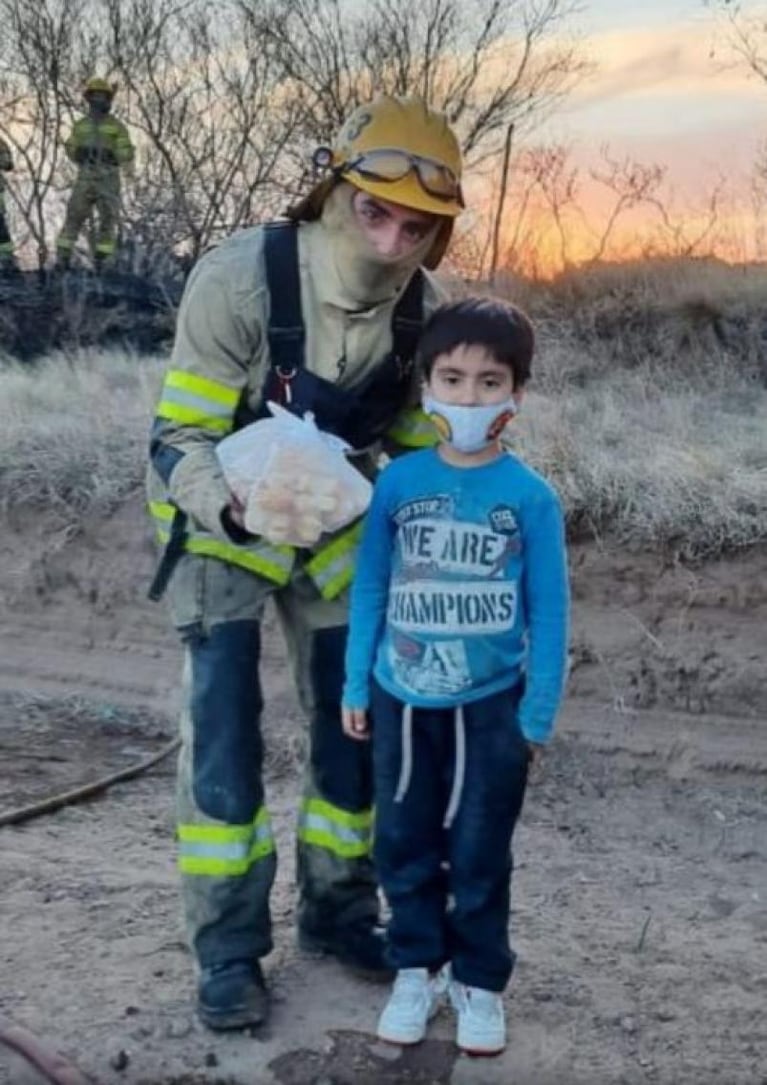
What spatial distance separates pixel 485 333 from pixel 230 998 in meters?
1.72

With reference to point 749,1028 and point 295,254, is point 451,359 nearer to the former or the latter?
point 295,254

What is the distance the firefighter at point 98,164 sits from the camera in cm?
1484

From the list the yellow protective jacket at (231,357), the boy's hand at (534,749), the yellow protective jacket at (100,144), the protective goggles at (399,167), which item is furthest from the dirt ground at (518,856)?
the yellow protective jacket at (100,144)

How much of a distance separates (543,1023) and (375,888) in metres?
0.55

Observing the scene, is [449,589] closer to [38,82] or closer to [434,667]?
[434,667]

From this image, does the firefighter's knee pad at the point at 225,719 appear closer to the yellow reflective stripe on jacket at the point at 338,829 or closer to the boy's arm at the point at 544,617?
the yellow reflective stripe on jacket at the point at 338,829

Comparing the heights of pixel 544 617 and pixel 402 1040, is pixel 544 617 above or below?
above

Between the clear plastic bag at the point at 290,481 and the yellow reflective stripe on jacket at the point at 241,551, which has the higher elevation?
the clear plastic bag at the point at 290,481

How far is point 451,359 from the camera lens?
13.0ft

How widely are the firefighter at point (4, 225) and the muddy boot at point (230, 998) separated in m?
10.5

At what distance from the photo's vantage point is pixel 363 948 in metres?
4.62

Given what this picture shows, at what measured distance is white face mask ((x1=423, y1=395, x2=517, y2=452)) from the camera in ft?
12.9

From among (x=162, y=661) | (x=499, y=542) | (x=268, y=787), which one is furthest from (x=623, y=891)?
(x=162, y=661)

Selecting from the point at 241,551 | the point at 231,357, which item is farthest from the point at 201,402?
the point at 241,551
